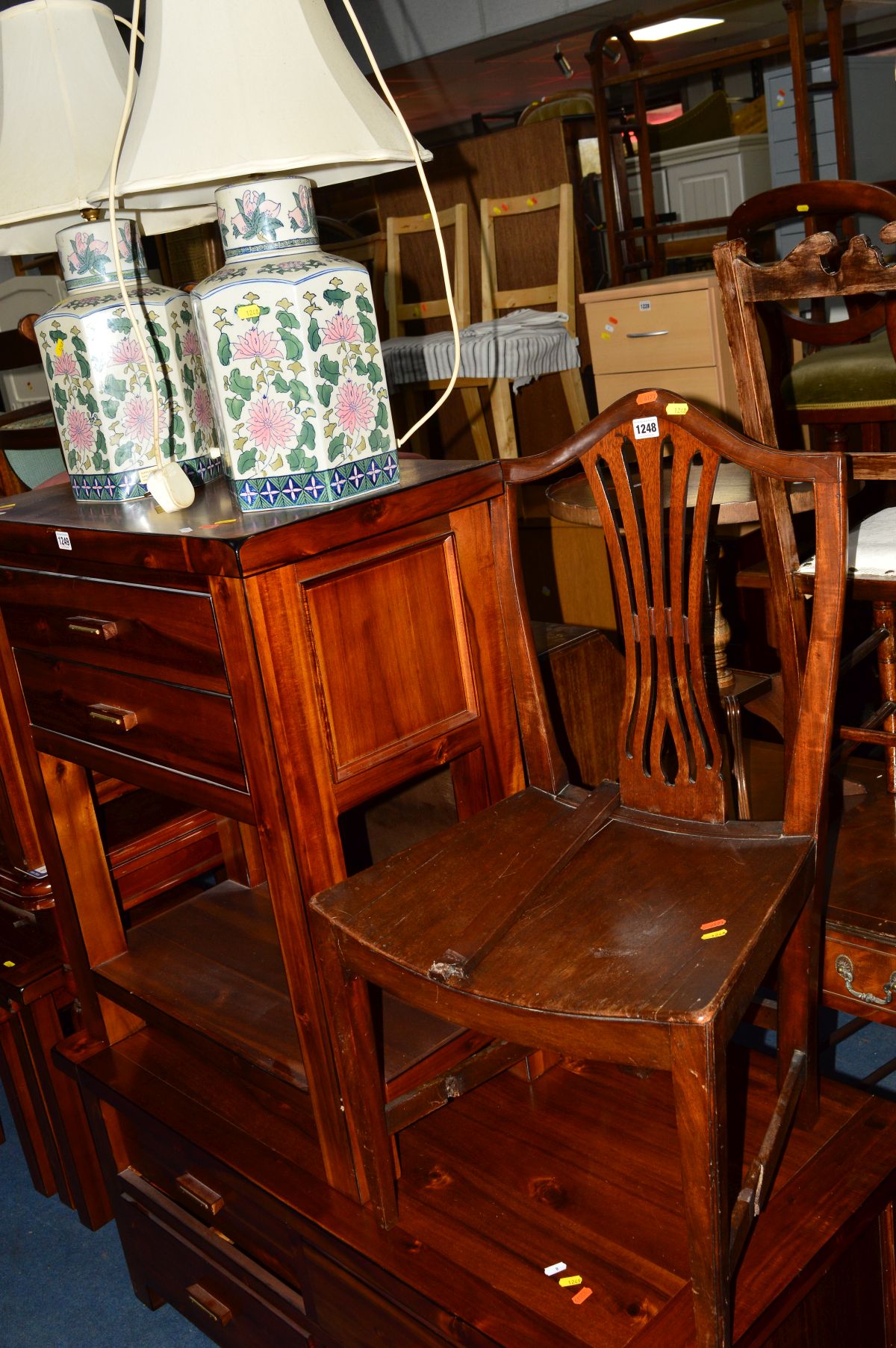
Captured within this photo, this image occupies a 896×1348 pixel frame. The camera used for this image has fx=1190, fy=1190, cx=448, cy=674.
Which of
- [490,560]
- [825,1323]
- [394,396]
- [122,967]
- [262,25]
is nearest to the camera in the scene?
[262,25]

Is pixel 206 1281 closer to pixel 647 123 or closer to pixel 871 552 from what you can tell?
pixel 871 552

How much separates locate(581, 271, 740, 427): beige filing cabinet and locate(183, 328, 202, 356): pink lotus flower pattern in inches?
91.1

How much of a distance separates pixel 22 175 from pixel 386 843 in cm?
108

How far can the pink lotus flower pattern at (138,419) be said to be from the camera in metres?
1.31

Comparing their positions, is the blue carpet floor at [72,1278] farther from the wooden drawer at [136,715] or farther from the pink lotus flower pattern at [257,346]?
the pink lotus flower pattern at [257,346]

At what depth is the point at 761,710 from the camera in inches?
73.3

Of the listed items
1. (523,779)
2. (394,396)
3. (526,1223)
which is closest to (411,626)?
(523,779)

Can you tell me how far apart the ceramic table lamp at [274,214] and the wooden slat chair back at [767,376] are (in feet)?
1.51

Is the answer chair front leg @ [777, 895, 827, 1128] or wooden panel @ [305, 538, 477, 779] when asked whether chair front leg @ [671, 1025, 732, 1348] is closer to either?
chair front leg @ [777, 895, 827, 1128]

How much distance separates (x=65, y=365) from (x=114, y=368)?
0.06 meters

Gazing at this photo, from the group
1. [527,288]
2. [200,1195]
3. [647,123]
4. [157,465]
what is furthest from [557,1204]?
[647,123]

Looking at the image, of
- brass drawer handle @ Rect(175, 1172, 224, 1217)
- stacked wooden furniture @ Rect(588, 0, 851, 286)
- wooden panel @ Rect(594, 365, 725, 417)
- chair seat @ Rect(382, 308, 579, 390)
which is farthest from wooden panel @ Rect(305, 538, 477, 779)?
stacked wooden furniture @ Rect(588, 0, 851, 286)

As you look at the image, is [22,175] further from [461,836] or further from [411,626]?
[461,836]

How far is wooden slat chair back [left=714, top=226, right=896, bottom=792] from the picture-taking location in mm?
1301
